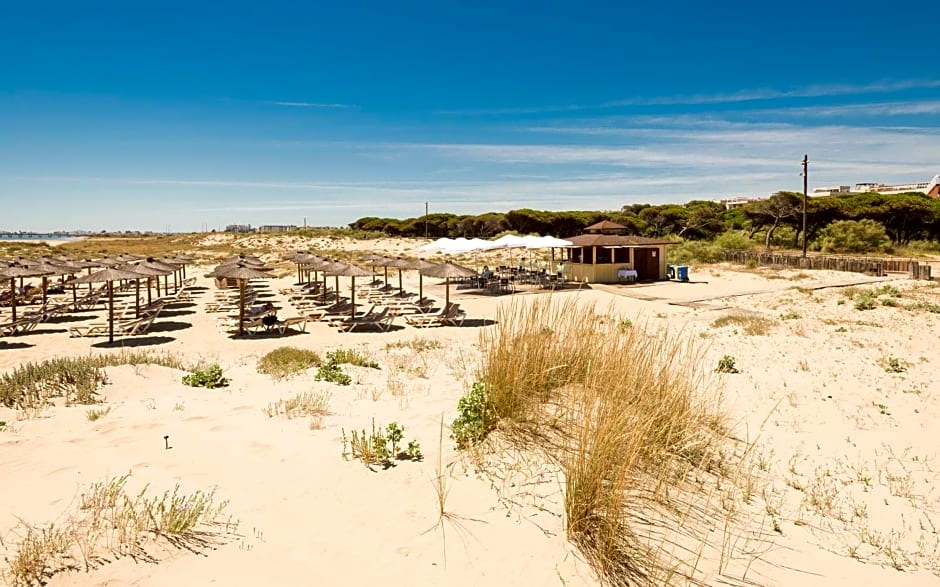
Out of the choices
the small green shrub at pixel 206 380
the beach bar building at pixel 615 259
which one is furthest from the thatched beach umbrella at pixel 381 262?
the small green shrub at pixel 206 380

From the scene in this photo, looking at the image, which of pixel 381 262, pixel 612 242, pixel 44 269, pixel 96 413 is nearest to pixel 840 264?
pixel 612 242

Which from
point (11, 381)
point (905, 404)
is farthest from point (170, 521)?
point (905, 404)

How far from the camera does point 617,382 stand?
4.03 metres

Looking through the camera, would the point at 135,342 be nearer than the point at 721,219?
Yes

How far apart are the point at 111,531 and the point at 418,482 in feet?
5.83

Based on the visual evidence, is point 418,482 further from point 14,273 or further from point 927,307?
point 927,307

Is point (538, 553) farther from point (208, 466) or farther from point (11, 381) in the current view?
point (11, 381)

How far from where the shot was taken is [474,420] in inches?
169

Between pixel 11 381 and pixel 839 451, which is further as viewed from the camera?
pixel 11 381

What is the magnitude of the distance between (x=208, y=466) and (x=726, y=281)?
76.1 ft

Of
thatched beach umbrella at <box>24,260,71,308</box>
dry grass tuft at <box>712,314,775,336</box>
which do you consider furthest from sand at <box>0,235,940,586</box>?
thatched beach umbrella at <box>24,260,71,308</box>

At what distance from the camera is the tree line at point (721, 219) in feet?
132

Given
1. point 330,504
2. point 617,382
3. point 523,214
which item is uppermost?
point 523,214

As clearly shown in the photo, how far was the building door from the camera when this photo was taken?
24.2 m
